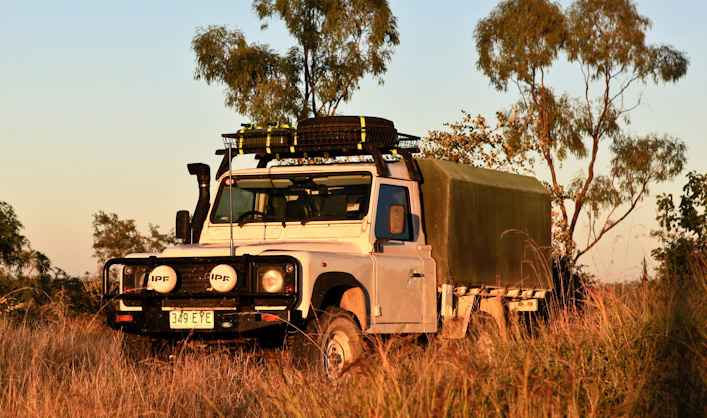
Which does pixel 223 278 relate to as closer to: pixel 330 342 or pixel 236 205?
pixel 330 342

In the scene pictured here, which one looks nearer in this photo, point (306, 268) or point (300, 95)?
point (306, 268)

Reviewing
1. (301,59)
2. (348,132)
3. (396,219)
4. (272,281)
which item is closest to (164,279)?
(272,281)

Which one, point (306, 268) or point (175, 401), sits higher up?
point (306, 268)

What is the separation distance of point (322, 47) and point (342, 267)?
833 inches

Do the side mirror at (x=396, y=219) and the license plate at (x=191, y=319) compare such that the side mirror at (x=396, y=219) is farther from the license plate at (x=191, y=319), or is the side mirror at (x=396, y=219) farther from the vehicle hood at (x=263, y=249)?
the license plate at (x=191, y=319)

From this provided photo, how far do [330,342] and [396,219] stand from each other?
4.61 ft

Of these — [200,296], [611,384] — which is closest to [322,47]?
[200,296]

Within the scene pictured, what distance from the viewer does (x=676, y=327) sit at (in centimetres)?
810

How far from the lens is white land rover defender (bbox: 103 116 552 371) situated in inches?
340

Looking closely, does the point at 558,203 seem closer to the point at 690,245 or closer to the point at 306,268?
the point at 690,245

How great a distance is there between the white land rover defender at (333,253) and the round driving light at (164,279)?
0.01 m

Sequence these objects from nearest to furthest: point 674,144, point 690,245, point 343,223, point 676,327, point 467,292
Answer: point 676,327 < point 343,223 < point 467,292 < point 690,245 < point 674,144

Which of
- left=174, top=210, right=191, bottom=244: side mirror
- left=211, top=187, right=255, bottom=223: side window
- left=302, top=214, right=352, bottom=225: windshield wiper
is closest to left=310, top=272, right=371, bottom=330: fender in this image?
left=302, top=214, right=352, bottom=225: windshield wiper

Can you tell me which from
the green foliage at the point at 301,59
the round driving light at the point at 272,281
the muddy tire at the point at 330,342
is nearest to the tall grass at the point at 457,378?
the muddy tire at the point at 330,342
